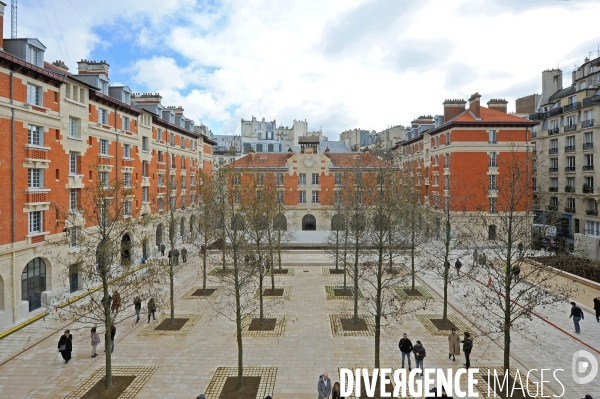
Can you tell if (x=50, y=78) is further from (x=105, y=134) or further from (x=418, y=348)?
(x=418, y=348)

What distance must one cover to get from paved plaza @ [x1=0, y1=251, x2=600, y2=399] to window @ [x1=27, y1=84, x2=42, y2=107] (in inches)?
532

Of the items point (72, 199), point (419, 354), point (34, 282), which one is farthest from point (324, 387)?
point (72, 199)

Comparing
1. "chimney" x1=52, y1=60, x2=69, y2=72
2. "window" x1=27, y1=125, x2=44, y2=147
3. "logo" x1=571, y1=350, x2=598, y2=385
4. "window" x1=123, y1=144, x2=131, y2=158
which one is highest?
"chimney" x1=52, y1=60, x2=69, y2=72

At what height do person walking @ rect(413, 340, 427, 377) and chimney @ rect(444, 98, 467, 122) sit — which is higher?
chimney @ rect(444, 98, 467, 122)

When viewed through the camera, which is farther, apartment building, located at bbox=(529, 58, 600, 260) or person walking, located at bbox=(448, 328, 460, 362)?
apartment building, located at bbox=(529, 58, 600, 260)

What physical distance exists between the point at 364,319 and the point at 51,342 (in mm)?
16689

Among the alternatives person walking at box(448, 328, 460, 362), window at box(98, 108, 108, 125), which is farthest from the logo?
window at box(98, 108, 108, 125)

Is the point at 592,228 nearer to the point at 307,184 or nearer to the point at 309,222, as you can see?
the point at 309,222

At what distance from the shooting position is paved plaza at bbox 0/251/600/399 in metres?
14.4

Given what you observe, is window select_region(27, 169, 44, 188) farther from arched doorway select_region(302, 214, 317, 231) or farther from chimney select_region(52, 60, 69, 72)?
arched doorway select_region(302, 214, 317, 231)

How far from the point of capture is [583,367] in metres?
15.6

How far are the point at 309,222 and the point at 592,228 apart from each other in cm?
3561

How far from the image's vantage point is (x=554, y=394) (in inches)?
538

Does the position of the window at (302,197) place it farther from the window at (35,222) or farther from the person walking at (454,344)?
the person walking at (454,344)
